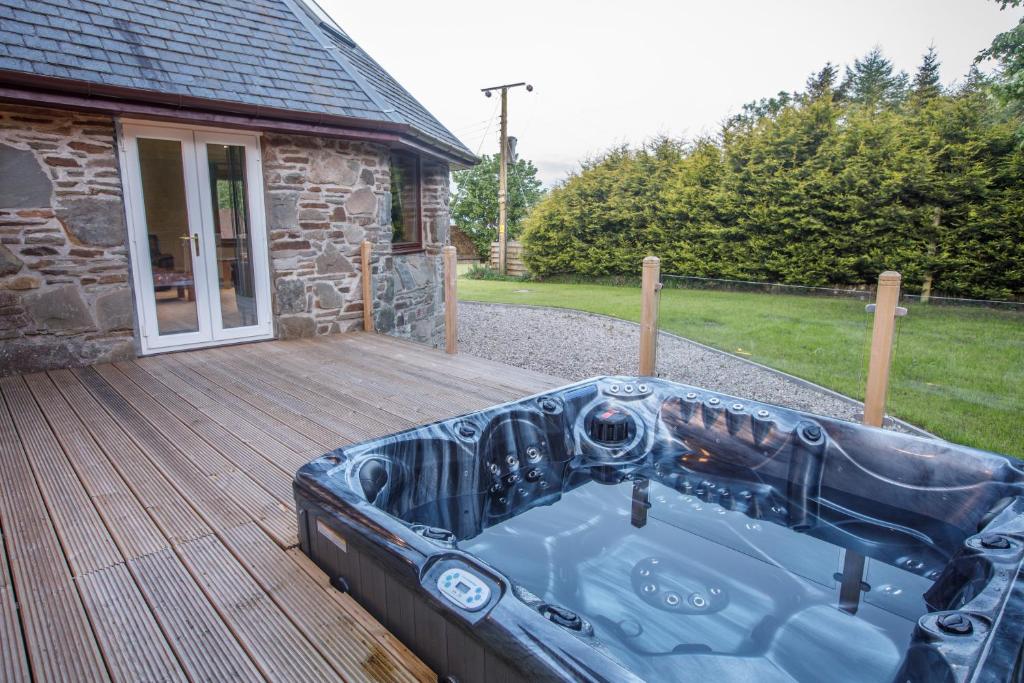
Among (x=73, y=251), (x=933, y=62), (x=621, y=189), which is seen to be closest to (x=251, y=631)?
(x=73, y=251)

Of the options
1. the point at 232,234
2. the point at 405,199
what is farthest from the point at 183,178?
the point at 405,199

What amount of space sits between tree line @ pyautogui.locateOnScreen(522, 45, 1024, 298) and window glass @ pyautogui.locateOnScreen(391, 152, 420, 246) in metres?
3.37

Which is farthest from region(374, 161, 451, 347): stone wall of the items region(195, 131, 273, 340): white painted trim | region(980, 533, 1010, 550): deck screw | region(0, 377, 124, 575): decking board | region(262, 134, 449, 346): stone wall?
region(980, 533, 1010, 550): deck screw

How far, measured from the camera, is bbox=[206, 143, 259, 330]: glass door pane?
5.21 m

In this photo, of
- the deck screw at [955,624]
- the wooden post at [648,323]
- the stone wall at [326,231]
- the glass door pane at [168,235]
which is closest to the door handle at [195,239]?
the glass door pane at [168,235]

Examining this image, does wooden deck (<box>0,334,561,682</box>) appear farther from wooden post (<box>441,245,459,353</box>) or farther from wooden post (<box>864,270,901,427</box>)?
wooden post (<box>864,270,901,427</box>)

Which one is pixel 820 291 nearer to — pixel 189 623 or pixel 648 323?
pixel 648 323

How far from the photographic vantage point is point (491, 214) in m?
20.8

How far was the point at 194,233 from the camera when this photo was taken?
16.8ft

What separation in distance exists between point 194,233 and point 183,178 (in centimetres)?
47

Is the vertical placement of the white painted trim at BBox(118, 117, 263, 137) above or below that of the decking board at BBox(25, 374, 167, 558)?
above

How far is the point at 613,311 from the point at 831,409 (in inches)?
97.0

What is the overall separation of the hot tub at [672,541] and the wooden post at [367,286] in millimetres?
3513

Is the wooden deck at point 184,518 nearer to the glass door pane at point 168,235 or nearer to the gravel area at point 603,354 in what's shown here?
the glass door pane at point 168,235
